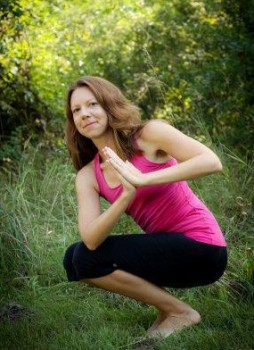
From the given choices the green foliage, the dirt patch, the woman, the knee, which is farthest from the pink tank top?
the green foliage

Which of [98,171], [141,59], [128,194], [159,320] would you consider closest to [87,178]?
[98,171]

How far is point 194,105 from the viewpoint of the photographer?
7301mm

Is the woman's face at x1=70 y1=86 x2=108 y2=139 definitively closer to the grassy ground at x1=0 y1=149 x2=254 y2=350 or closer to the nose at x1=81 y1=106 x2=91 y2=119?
the nose at x1=81 y1=106 x2=91 y2=119

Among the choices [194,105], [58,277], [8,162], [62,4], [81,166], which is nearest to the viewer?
[81,166]

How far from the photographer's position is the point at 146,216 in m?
3.35

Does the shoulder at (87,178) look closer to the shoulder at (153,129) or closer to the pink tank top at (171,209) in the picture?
the pink tank top at (171,209)

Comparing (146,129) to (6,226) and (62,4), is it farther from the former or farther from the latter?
(62,4)

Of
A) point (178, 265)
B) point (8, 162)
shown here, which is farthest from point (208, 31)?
point (178, 265)

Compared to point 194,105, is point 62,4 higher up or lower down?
higher up

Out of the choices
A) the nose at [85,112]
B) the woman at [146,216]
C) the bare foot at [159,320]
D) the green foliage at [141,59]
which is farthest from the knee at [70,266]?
the green foliage at [141,59]

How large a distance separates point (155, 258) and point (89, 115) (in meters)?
Result: 0.82

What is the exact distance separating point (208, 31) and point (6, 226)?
4.07 meters

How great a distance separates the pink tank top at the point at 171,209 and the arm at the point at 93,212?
14 cm

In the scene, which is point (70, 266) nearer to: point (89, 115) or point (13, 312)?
point (13, 312)
